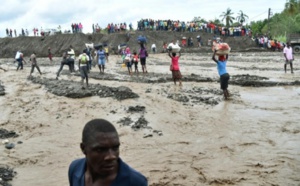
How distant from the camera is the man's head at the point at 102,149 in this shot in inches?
82.3

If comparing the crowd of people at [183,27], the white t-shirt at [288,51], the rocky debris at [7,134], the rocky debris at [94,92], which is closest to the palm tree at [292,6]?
the crowd of people at [183,27]

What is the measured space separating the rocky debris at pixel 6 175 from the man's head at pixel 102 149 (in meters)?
3.89

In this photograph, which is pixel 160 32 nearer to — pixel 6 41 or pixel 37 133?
pixel 6 41

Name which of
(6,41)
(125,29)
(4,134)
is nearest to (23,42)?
(6,41)

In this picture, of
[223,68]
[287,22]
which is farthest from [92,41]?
[223,68]

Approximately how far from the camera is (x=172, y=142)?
7.17 m

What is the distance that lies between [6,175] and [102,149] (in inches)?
171

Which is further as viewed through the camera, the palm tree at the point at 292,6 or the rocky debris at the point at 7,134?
the palm tree at the point at 292,6

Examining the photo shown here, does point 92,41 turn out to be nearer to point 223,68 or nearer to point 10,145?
point 223,68

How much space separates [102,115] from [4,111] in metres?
3.56

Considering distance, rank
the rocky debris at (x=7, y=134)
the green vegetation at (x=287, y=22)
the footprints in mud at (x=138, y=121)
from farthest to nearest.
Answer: the green vegetation at (x=287, y=22) → the rocky debris at (x=7, y=134) → the footprints in mud at (x=138, y=121)

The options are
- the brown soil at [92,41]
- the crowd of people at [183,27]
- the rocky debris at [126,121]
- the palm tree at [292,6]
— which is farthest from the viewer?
the palm tree at [292,6]

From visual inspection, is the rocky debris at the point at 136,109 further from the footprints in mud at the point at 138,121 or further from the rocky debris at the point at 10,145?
the rocky debris at the point at 10,145

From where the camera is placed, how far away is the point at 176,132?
25.9 feet
